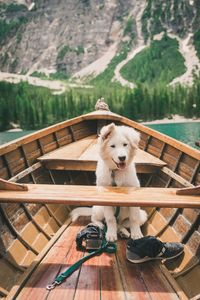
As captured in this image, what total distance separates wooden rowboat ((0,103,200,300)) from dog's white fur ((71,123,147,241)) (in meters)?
0.30

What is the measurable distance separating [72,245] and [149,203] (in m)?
1.88

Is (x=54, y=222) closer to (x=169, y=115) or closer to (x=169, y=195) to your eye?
(x=169, y=195)

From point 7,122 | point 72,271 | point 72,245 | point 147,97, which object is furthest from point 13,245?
point 147,97

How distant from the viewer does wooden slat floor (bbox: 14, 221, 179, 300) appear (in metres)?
4.31

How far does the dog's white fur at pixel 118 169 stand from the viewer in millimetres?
5371

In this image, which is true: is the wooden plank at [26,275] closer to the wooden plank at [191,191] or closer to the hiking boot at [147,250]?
the hiking boot at [147,250]

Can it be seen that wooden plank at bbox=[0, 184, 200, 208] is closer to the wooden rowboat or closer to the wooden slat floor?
the wooden rowboat

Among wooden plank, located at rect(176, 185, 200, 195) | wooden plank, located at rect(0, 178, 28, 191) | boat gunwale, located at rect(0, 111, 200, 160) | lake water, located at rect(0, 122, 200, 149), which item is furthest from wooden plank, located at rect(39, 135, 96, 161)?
lake water, located at rect(0, 122, 200, 149)

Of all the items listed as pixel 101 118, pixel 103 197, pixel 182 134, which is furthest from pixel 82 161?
pixel 182 134

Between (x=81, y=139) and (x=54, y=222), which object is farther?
(x=81, y=139)

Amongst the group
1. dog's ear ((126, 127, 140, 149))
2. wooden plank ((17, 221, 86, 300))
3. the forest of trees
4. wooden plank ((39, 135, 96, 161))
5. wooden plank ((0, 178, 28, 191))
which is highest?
dog's ear ((126, 127, 140, 149))

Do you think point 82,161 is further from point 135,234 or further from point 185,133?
point 185,133

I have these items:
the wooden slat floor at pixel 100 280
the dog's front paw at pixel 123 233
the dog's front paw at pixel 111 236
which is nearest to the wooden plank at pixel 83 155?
the dog's front paw at pixel 123 233

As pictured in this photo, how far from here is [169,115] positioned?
10975cm
